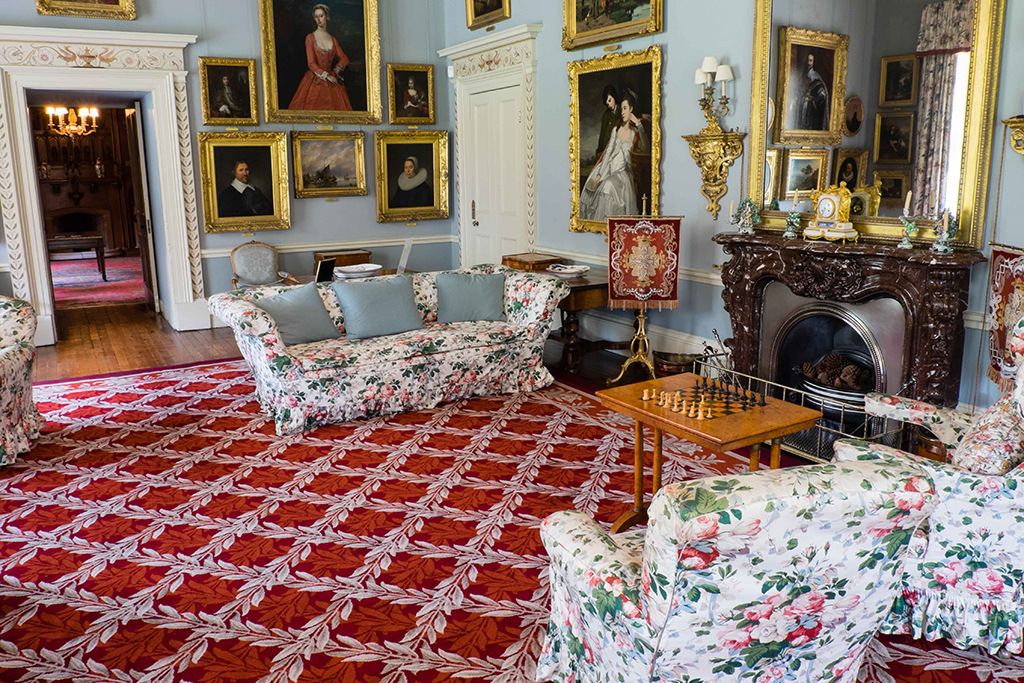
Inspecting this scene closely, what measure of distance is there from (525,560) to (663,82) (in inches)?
176

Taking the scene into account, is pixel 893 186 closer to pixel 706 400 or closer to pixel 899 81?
pixel 899 81

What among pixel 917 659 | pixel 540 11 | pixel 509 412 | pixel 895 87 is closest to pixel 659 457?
pixel 917 659

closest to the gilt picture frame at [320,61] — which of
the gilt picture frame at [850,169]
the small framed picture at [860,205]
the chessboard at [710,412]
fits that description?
the gilt picture frame at [850,169]

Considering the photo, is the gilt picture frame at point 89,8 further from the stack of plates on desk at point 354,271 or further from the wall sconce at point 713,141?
the wall sconce at point 713,141

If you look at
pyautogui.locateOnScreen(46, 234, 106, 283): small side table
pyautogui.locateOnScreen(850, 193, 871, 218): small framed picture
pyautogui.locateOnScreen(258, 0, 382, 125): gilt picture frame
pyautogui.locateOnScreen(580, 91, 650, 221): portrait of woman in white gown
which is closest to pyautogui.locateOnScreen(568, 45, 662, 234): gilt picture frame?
pyautogui.locateOnScreen(580, 91, 650, 221): portrait of woman in white gown

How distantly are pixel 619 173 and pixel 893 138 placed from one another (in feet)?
8.91

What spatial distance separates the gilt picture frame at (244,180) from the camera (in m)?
8.82

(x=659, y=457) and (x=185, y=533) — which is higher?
(x=659, y=457)

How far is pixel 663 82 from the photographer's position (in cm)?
670

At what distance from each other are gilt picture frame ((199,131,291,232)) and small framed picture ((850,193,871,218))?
20.4ft

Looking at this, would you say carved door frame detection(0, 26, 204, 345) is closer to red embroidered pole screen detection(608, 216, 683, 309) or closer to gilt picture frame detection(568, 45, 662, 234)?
gilt picture frame detection(568, 45, 662, 234)

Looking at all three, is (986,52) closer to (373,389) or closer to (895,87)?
(895,87)

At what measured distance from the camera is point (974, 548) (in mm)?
2914

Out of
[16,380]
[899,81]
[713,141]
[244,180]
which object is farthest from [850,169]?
[244,180]
